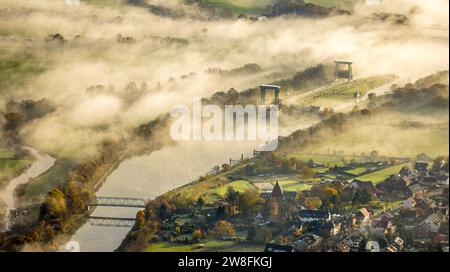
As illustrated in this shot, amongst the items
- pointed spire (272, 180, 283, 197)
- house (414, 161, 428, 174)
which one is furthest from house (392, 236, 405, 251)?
house (414, 161, 428, 174)

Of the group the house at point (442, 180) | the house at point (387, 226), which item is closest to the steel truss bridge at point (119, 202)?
the house at point (387, 226)

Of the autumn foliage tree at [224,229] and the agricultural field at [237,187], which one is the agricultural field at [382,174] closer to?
the agricultural field at [237,187]

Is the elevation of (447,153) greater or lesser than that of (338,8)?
lesser

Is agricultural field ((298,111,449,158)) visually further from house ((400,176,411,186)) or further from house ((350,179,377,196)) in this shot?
house ((350,179,377,196))

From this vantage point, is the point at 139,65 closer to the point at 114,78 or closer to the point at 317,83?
the point at 114,78

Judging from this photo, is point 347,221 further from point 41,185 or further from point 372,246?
point 41,185

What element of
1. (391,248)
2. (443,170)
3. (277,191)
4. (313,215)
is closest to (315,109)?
(443,170)
